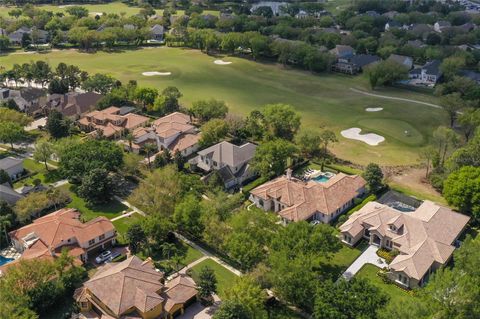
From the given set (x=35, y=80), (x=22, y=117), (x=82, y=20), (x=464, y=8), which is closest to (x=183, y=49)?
(x=82, y=20)

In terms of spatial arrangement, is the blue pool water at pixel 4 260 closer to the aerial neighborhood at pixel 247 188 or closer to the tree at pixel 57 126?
the aerial neighborhood at pixel 247 188

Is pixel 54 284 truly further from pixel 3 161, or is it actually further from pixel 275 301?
pixel 3 161

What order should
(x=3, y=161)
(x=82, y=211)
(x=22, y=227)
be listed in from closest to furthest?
(x=22, y=227) → (x=82, y=211) → (x=3, y=161)

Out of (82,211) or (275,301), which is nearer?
(275,301)

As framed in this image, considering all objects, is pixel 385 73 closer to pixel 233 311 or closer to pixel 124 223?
pixel 124 223

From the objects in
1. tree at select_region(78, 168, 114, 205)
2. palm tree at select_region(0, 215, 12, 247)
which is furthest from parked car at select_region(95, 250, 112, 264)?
palm tree at select_region(0, 215, 12, 247)

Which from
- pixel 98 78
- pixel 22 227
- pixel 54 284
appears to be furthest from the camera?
pixel 98 78

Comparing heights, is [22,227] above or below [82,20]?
below
